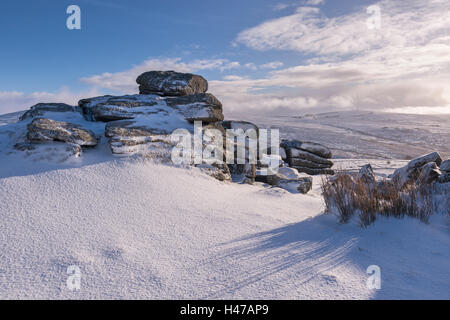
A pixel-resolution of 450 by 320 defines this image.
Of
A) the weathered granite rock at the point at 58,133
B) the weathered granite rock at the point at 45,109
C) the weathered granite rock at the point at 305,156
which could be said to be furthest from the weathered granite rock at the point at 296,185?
the weathered granite rock at the point at 305,156

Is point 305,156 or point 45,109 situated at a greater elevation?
point 45,109

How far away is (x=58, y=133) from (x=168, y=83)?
12.7 feet

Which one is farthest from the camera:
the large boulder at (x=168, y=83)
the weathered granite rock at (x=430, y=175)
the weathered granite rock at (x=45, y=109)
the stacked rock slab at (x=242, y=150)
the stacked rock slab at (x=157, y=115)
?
the large boulder at (x=168, y=83)

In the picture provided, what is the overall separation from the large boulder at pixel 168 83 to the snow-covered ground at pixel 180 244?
4.22 meters

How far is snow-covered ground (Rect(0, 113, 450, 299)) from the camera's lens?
204 cm

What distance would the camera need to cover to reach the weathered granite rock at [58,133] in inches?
195

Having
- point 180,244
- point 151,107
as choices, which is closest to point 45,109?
point 151,107

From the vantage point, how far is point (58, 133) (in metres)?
5.07

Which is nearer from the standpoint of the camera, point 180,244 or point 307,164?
point 180,244

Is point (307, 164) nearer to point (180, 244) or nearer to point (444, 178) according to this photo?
point (444, 178)

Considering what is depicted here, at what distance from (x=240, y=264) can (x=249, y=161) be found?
508 centimetres

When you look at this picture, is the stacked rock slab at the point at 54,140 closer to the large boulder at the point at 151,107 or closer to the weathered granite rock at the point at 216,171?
the large boulder at the point at 151,107
